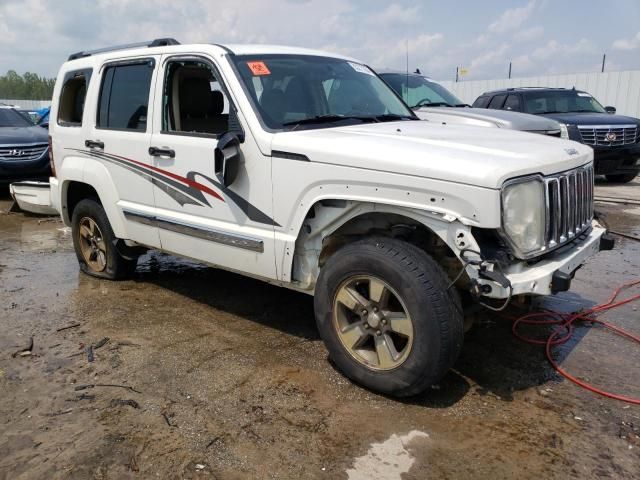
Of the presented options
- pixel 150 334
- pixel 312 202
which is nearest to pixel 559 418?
pixel 312 202

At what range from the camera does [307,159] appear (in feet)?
10.9

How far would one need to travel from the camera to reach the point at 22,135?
10594mm

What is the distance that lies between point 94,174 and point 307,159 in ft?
8.26

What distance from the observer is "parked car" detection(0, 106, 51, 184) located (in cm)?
1021

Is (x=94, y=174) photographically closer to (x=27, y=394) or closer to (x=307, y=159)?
(x=27, y=394)

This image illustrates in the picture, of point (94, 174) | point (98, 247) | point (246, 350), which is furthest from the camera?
point (98, 247)

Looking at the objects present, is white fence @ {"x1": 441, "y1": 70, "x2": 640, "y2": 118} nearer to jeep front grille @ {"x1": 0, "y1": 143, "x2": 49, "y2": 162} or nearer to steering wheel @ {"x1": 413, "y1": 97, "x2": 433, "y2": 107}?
steering wheel @ {"x1": 413, "y1": 97, "x2": 433, "y2": 107}

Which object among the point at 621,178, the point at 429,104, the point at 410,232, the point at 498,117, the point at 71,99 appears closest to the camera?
the point at 410,232

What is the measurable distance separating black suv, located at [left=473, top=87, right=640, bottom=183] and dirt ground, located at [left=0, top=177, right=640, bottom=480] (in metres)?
6.12

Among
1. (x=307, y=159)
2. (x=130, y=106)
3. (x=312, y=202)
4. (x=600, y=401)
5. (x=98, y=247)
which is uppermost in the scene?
(x=130, y=106)

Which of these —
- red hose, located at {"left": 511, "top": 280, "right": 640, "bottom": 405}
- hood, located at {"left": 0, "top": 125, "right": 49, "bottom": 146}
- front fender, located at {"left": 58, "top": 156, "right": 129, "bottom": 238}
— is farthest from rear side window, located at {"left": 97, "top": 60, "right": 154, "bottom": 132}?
hood, located at {"left": 0, "top": 125, "right": 49, "bottom": 146}

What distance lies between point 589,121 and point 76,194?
28.5ft

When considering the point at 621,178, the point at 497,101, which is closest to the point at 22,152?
the point at 497,101

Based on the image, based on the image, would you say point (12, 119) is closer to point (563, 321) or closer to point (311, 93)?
point (311, 93)
